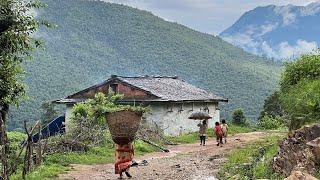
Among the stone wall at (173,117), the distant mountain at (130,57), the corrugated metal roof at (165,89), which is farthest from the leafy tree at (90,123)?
the distant mountain at (130,57)

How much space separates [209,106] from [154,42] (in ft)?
363

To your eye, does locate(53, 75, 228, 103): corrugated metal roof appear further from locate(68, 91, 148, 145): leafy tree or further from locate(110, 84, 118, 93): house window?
locate(68, 91, 148, 145): leafy tree

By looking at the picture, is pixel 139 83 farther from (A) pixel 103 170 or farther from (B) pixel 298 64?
(A) pixel 103 170

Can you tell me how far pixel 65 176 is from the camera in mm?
18188

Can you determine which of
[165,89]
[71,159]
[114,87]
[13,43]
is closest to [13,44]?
[13,43]

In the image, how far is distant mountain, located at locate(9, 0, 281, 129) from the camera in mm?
104188

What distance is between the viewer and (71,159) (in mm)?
22156

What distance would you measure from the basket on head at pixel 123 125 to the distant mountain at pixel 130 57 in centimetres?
5947

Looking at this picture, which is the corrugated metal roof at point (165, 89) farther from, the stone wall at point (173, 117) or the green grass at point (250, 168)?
the green grass at point (250, 168)

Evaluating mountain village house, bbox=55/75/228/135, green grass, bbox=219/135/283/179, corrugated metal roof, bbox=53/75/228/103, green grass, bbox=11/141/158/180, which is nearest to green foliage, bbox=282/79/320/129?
green grass, bbox=219/135/283/179

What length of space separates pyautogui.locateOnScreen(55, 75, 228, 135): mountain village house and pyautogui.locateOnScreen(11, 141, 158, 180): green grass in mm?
12122

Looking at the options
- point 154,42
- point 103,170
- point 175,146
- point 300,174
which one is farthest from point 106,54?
point 300,174

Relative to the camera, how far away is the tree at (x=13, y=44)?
19047mm

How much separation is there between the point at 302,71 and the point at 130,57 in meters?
138
